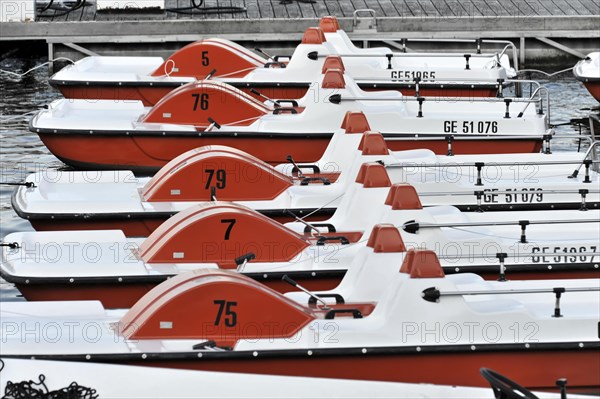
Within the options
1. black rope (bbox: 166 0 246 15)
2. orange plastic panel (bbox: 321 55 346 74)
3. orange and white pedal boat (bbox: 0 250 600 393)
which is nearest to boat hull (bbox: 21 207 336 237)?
orange and white pedal boat (bbox: 0 250 600 393)

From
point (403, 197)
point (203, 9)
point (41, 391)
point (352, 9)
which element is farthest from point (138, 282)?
point (352, 9)

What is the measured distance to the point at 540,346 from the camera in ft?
28.2

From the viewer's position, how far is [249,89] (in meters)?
16.3

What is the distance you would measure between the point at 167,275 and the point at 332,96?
469 centimetres

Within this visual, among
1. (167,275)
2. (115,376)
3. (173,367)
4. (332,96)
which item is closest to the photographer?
(115,376)

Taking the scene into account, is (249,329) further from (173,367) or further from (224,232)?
(224,232)

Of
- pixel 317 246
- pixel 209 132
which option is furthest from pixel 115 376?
pixel 209 132

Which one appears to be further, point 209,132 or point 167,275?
point 209,132

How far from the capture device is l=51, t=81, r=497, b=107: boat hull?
16672 millimetres

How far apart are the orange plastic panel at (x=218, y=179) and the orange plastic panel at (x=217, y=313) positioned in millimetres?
3420

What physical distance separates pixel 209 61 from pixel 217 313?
8534mm

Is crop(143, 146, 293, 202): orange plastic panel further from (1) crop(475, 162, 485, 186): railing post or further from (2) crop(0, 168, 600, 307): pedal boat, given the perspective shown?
(1) crop(475, 162, 485, 186): railing post

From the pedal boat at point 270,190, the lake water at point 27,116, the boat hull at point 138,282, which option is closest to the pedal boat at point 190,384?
the boat hull at point 138,282

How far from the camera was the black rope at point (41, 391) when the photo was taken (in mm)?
7496
